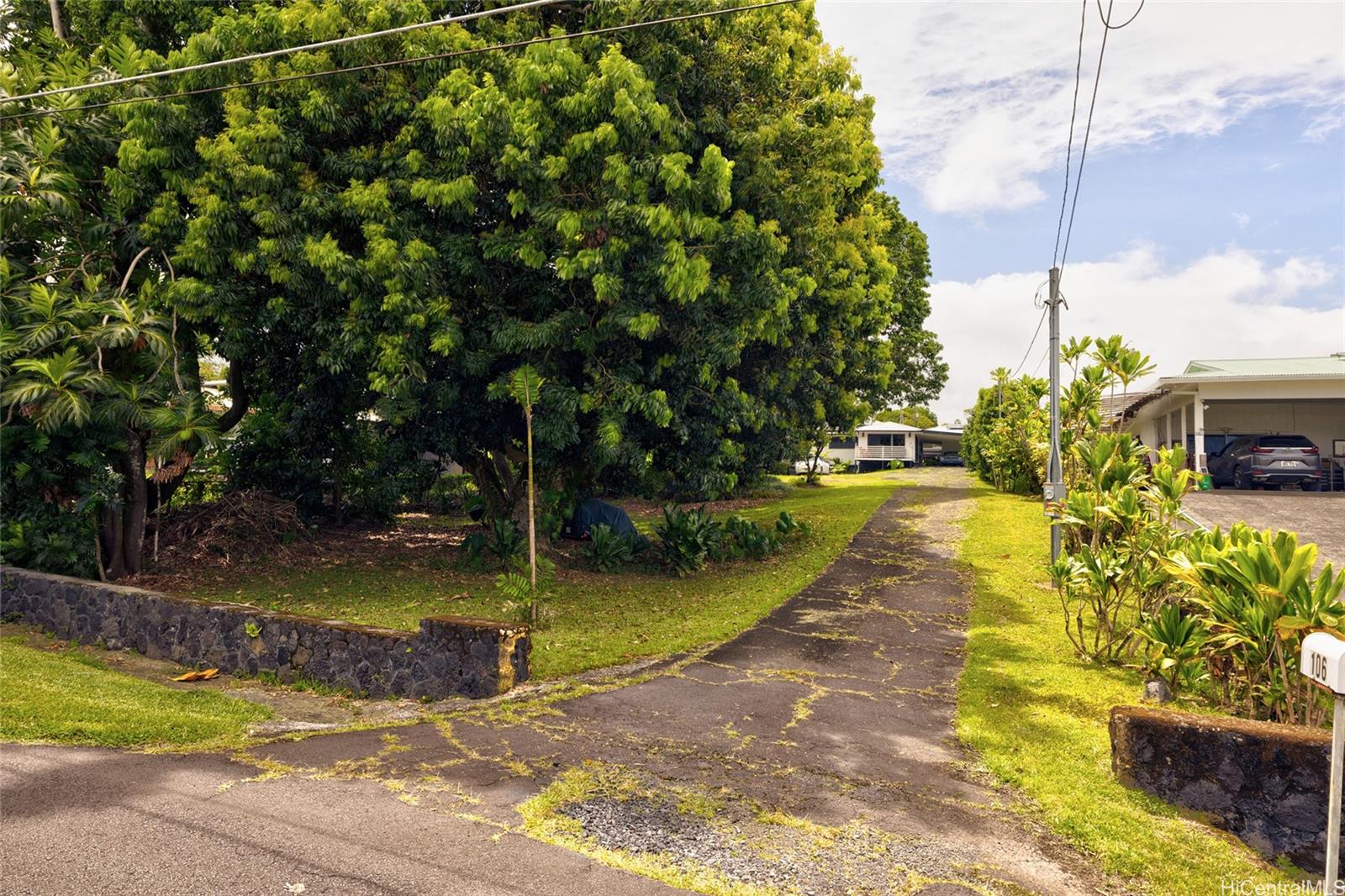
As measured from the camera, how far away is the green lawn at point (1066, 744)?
15.4ft

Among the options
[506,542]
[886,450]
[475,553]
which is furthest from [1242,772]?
[886,450]

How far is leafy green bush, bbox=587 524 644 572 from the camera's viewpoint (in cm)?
1519

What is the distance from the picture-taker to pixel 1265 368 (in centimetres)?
2353

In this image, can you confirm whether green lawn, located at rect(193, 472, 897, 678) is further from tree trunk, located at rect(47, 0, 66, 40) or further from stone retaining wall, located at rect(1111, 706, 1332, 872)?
tree trunk, located at rect(47, 0, 66, 40)

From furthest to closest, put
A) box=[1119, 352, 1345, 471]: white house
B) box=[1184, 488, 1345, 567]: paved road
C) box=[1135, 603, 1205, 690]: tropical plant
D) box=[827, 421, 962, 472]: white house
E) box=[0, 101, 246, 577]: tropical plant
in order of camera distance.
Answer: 1. box=[827, 421, 962, 472]: white house
2. box=[1119, 352, 1345, 471]: white house
3. box=[1184, 488, 1345, 567]: paved road
4. box=[0, 101, 246, 577]: tropical plant
5. box=[1135, 603, 1205, 690]: tropical plant

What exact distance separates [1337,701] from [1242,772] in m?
→ 1.93

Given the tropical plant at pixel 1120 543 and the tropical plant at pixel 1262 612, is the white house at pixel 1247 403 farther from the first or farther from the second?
the tropical plant at pixel 1262 612

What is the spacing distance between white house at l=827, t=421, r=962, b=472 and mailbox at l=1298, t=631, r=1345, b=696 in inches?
2025

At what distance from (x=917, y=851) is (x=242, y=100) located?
1203 centimetres

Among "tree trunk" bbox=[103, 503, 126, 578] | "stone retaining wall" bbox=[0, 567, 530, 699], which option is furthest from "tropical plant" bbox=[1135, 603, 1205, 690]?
"tree trunk" bbox=[103, 503, 126, 578]

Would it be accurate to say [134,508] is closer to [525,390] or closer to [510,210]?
[525,390]

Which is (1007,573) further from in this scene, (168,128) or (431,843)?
(168,128)

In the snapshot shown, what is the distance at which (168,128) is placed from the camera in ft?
36.3

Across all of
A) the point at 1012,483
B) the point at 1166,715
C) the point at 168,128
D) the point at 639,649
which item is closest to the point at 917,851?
the point at 1166,715
